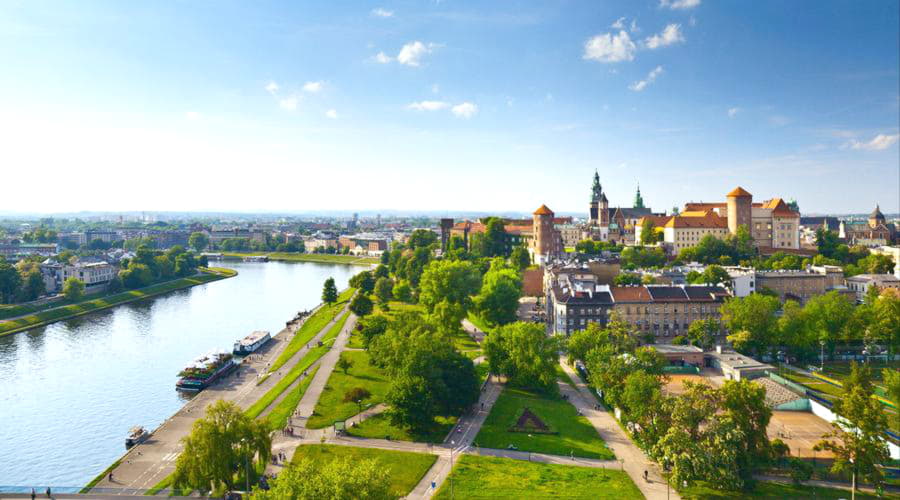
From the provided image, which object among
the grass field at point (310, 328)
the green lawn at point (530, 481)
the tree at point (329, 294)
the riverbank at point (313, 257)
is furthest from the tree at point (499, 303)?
the riverbank at point (313, 257)

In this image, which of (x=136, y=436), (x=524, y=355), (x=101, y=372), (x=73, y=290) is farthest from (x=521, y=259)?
(x=136, y=436)

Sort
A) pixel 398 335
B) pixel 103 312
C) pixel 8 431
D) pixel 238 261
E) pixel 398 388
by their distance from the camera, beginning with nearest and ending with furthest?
pixel 398 388 < pixel 8 431 < pixel 398 335 < pixel 103 312 < pixel 238 261

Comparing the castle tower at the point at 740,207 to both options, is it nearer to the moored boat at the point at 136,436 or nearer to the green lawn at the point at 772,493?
the green lawn at the point at 772,493

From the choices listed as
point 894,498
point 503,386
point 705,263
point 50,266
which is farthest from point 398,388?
point 50,266

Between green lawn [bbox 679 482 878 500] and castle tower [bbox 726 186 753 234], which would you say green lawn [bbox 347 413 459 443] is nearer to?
green lawn [bbox 679 482 878 500]

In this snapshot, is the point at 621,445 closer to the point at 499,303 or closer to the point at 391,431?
the point at 391,431

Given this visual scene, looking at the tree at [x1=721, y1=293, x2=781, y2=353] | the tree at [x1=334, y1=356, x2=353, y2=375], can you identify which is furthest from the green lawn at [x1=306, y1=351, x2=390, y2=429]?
the tree at [x1=721, y1=293, x2=781, y2=353]

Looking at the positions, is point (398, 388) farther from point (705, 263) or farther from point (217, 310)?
point (705, 263)
